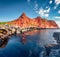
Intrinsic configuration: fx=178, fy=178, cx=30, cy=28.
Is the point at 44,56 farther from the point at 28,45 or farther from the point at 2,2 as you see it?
the point at 2,2

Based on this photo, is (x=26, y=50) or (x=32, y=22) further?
(x=32, y=22)

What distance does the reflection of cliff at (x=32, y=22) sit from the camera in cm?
557

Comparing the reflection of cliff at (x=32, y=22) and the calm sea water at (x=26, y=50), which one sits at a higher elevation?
the reflection of cliff at (x=32, y=22)

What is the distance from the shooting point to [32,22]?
5.83 metres

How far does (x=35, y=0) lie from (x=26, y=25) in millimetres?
1020

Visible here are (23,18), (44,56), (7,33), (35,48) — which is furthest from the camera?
(7,33)

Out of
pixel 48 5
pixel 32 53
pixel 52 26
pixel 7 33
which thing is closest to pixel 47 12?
pixel 48 5

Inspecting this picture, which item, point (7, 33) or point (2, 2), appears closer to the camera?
point (2, 2)

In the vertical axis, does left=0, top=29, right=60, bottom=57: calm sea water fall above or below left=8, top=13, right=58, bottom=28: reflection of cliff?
below

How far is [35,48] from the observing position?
17.6ft

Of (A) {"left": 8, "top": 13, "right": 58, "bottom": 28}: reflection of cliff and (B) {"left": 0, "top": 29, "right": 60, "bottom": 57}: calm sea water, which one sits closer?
(B) {"left": 0, "top": 29, "right": 60, "bottom": 57}: calm sea water

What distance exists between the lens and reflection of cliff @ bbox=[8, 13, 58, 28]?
219 inches

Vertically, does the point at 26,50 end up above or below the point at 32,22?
below

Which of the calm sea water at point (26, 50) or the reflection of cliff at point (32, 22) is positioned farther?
the reflection of cliff at point (32, 22)
